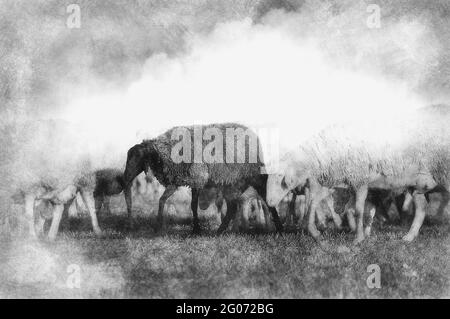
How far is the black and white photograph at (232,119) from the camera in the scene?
11.7m

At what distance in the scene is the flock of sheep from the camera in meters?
11.7

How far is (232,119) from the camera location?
42.3 feet

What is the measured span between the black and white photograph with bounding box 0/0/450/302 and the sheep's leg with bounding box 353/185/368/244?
29mm

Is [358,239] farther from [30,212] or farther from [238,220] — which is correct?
[30,212]

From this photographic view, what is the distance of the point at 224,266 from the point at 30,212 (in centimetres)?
449

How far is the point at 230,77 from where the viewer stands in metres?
12.9

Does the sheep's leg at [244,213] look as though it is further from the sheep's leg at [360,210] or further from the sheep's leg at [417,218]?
the sheep's leg at [417,218]

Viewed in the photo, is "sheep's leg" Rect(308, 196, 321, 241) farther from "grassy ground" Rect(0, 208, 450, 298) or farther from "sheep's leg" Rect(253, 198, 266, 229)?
"sheep's leg" Rect(253, 198, 266, 229)

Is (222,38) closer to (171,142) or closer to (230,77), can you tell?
(230,77)

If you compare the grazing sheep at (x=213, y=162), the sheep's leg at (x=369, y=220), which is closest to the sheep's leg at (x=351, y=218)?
the sheep's leg at (x=369, y=220)

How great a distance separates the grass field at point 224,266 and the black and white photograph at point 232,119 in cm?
10

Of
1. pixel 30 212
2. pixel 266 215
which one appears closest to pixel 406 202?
pixel 266 215

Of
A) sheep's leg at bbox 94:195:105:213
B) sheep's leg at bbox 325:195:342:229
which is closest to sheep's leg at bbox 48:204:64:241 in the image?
sheep's leg at bbox 94:195:105:213
